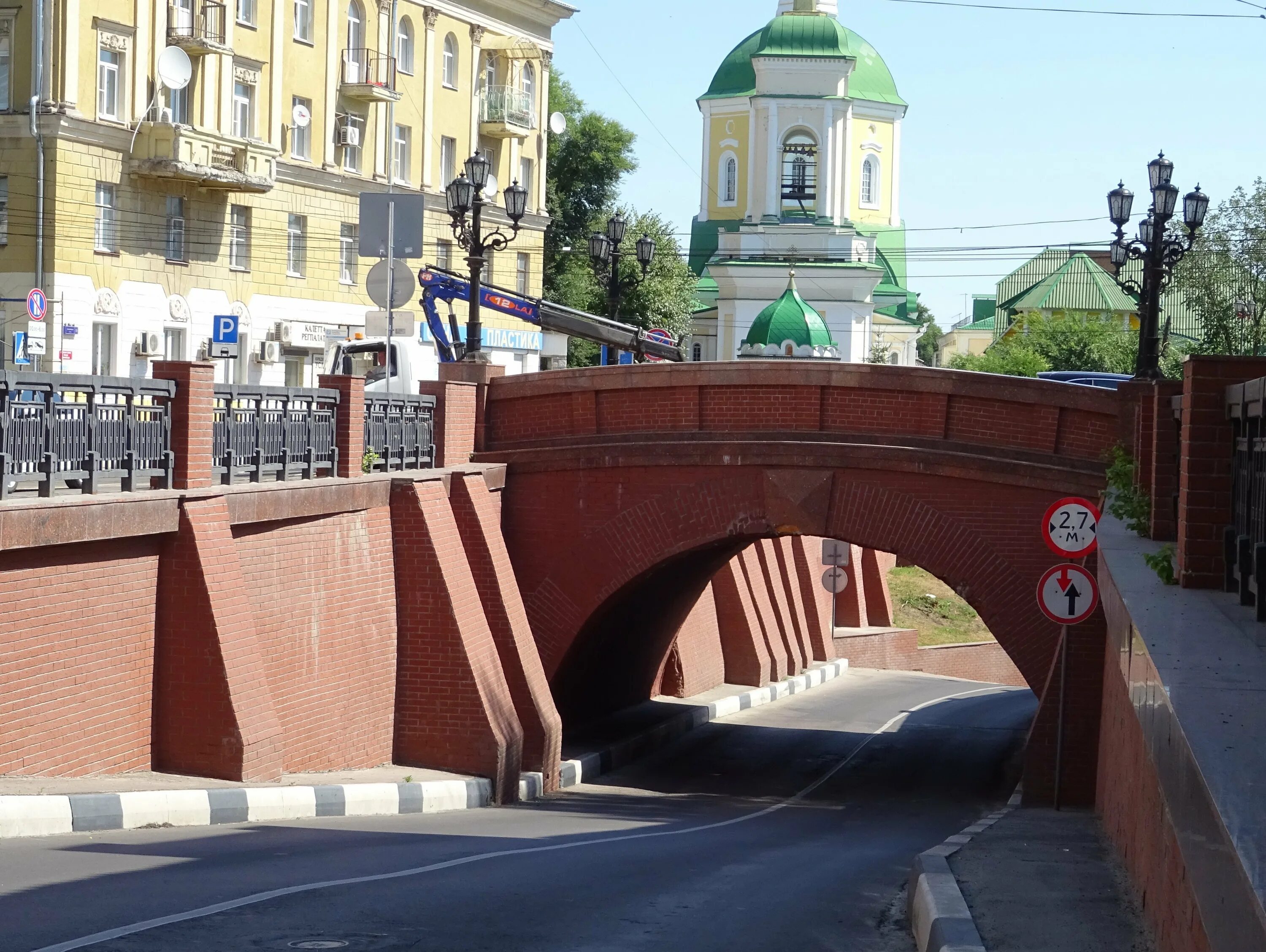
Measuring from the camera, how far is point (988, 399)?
18500 mm

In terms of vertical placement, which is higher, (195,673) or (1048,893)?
(195,673)

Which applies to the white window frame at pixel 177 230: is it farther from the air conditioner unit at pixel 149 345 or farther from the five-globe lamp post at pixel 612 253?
the five-globe lamp post at pixel 612 253

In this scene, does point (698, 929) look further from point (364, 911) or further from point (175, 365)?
point (175, 365)

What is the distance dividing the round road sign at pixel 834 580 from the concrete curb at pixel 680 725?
5.99 ft

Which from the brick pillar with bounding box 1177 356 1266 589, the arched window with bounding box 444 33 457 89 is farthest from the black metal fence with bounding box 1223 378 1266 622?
the arched window with bounding box 444 33 457 89

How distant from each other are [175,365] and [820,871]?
6.37 meters

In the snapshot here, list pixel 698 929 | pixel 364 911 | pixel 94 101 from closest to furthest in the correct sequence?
pixel 364 911, pixel 698 929, pixel 94 101

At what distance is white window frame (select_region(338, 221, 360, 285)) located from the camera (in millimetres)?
39594

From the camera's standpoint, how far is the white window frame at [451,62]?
43062 mm

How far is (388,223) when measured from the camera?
16.9 meters

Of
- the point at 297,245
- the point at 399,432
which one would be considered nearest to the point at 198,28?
the point at 297,245

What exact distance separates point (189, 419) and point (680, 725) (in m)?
14.1

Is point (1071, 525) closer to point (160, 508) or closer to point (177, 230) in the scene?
point (160, 508)

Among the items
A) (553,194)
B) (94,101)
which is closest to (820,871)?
(94,101)
